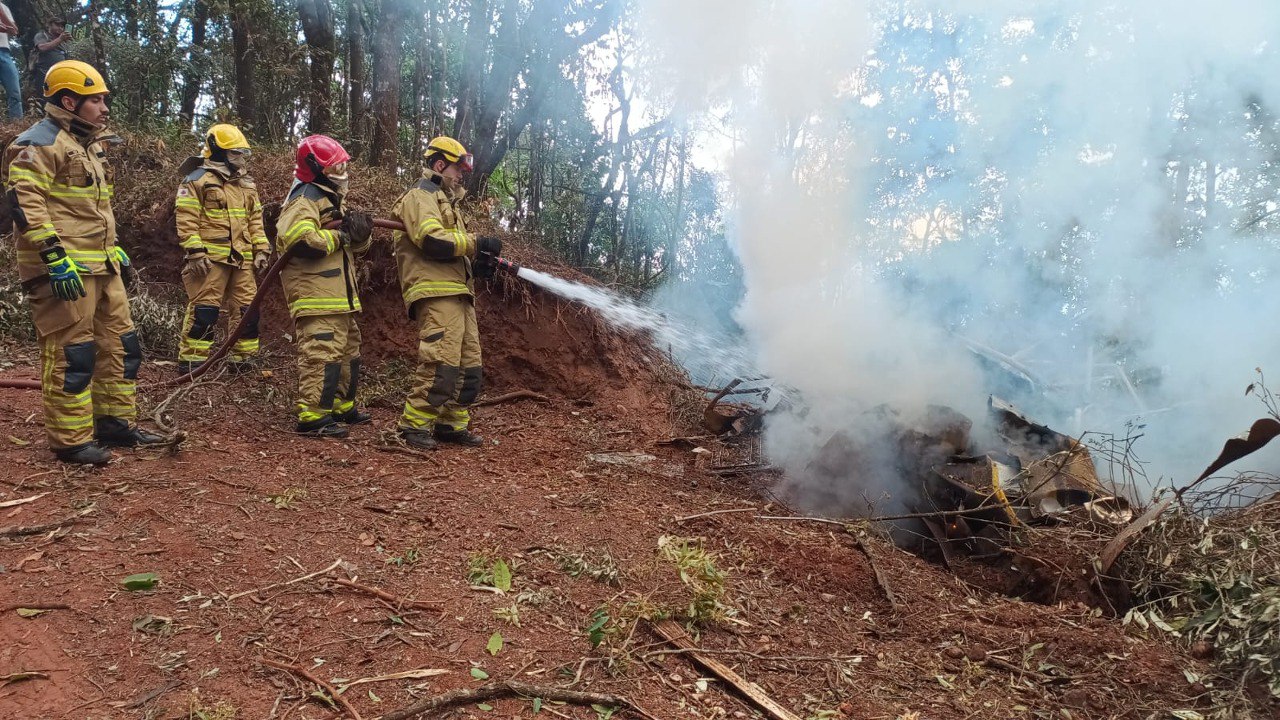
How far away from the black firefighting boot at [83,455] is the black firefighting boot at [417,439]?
169 centimetres

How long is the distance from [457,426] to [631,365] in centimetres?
220

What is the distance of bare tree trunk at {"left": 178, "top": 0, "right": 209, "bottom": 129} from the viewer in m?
11.4

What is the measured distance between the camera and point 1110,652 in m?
2.94

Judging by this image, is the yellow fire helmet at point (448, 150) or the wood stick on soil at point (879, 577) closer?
the wood stick on soil at point (879, 577)

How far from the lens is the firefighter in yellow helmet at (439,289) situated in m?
4.77

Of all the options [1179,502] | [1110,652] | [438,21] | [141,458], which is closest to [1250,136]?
[1179,502]

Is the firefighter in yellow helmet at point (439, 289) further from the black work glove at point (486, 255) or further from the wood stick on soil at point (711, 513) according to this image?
the wood stick on soil at point (711, 513)

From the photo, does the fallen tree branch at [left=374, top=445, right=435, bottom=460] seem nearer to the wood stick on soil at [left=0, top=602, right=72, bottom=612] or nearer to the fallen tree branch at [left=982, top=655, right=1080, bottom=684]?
the wood stick on soil at [left=0, top=602, right=72, bottom=612]

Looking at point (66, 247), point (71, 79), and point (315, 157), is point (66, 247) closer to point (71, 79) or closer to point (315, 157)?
point (71, 79)

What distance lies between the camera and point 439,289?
4824 mm

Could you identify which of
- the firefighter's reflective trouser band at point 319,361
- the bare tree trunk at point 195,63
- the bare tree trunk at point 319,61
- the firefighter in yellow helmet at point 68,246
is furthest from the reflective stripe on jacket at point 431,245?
the bare tree trunk at point 195,63

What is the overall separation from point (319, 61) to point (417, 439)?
6470 mm

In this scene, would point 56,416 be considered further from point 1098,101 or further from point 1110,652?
point 1098,101

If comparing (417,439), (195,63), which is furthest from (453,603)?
(195,63)
